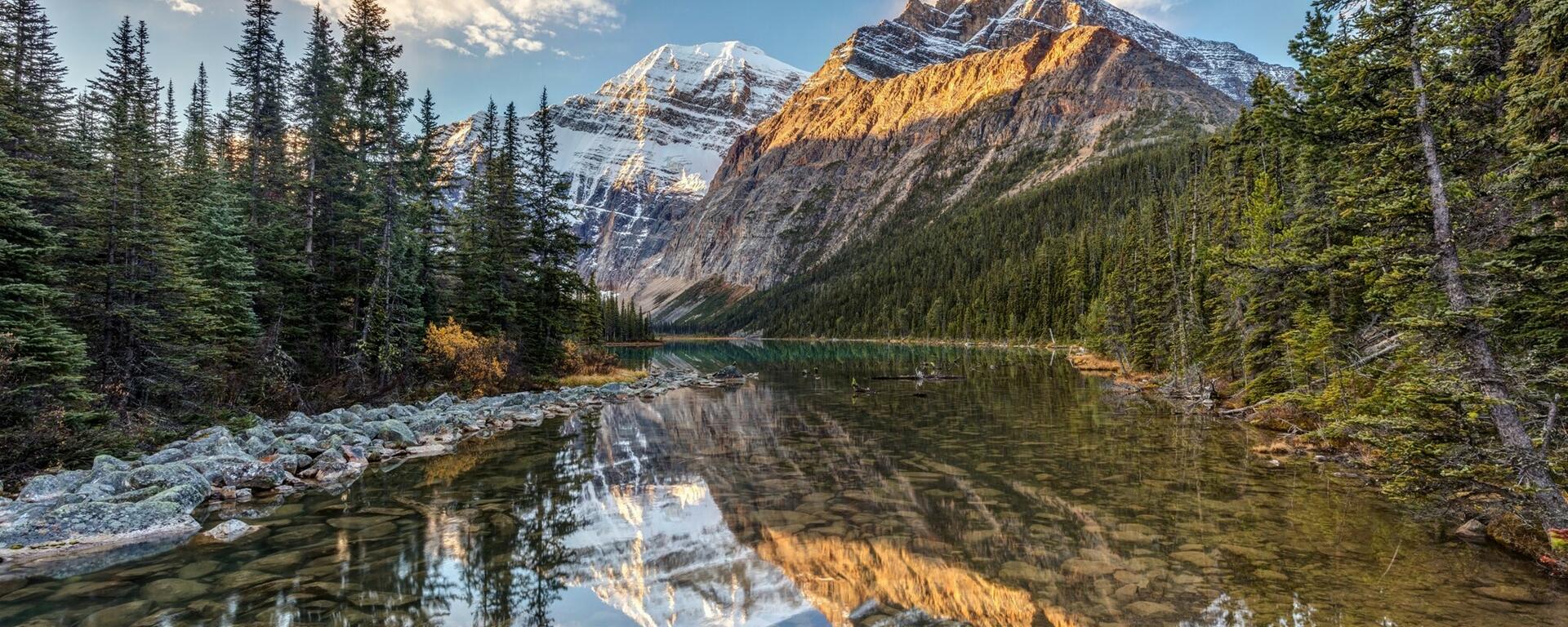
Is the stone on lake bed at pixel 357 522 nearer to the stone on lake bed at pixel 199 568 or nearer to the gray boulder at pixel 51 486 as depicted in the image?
the stone on lake bed at pixel 199 568

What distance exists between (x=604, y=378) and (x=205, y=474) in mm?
29816

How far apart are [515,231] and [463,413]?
14398 millimetres

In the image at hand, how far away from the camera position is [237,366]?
2142 cm

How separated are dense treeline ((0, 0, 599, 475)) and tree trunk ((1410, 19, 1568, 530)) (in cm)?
2299

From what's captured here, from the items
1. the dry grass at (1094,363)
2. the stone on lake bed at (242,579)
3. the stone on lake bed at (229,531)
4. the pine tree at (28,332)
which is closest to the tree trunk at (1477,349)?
the stone on lake bed at (242,579)

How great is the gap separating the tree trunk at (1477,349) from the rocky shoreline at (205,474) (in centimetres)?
1872

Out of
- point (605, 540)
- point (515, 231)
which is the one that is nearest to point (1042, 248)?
point (515, 231)

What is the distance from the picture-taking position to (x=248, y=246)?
2420 centimetres

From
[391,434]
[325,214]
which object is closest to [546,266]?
[325,214]

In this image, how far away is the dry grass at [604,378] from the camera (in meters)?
38.9

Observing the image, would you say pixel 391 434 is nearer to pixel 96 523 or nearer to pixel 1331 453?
pixel 96 523

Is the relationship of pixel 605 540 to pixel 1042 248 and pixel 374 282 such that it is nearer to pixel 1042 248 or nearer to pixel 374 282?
→ pixel 374 282

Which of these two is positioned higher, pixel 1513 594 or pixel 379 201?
pixel 379 201

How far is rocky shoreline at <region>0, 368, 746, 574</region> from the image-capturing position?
9.70m
